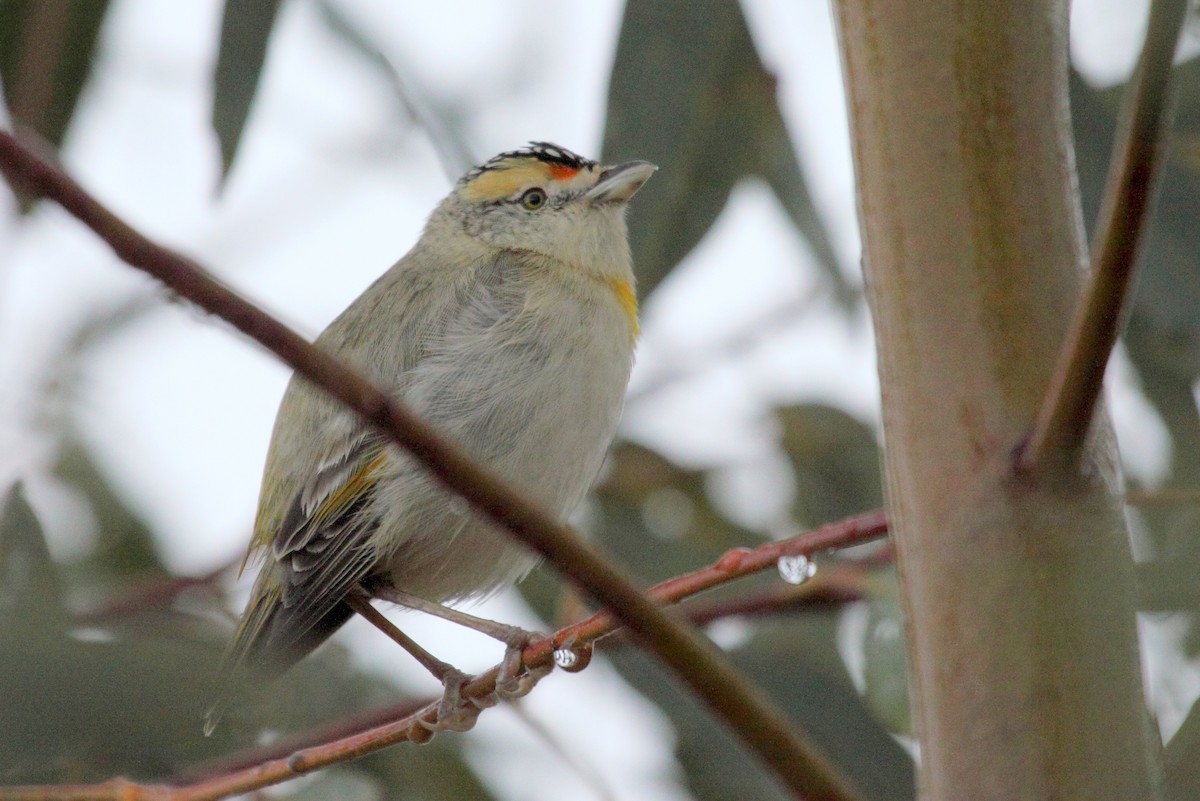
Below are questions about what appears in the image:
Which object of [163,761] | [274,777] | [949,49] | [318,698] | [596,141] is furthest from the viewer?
[318,698]

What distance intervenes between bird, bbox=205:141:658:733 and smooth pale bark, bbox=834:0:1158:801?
1211mm

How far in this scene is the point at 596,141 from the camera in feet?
8.57

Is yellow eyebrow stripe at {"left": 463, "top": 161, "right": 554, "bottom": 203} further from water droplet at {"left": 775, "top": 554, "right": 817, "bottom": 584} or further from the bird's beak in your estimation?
water droplet at {"left": 775, "top": 554, "right": 817, "bottom": 584}

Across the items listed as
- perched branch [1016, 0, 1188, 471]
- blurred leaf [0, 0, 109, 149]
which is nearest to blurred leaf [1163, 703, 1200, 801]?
perched branch [1016, 0, 1188, 471]

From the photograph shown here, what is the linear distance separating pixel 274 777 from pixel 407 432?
77 centimetres

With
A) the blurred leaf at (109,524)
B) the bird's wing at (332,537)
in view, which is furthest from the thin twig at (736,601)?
the blurred leaf at (109,524)

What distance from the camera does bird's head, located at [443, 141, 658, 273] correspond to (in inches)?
115

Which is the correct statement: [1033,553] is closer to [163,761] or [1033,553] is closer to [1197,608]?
[1197,608]

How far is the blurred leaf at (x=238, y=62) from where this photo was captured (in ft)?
7.73

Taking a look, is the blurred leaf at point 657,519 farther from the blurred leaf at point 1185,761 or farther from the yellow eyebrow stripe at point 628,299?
the blurred leaf at point 1185,761

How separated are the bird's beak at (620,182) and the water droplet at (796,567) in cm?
135

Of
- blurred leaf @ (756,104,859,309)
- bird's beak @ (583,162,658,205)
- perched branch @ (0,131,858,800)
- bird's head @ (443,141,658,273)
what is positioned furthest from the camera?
blurred leaf @ (756,104,859,309)

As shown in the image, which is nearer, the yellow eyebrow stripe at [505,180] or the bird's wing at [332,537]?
the bird's wing at [332,537]

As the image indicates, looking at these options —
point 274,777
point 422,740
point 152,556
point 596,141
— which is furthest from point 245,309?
point 152,556
